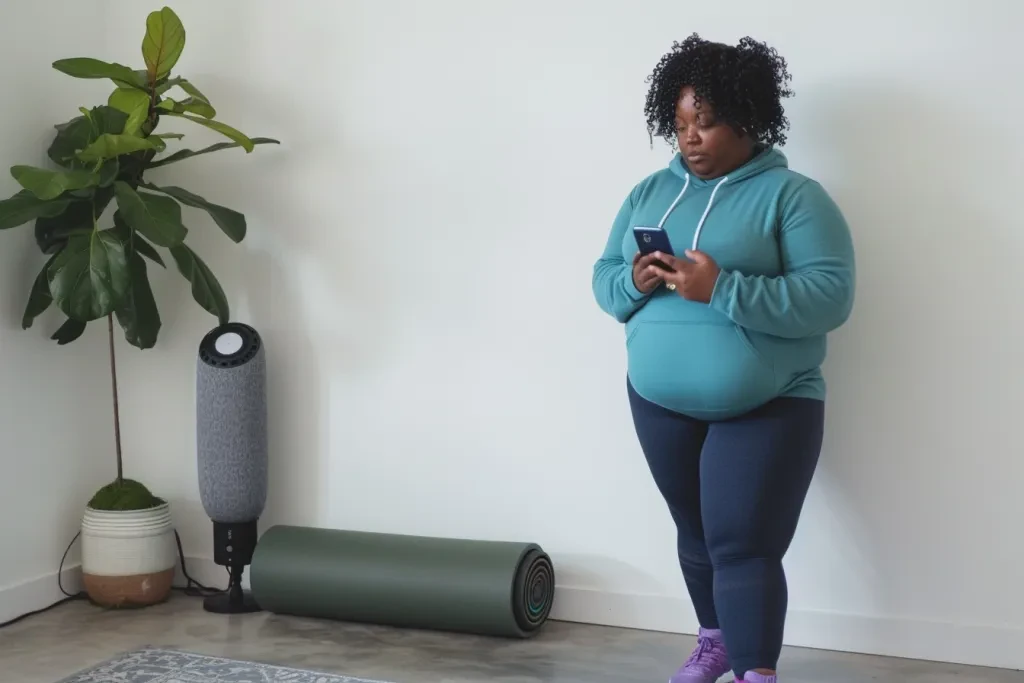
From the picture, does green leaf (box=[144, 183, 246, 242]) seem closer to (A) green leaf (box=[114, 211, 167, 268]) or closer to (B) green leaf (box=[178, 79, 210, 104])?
(A) green leaf (box=[114, 211, 167, 268])

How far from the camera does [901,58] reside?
8.07 feet

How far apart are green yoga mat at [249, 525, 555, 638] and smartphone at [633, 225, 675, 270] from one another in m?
0.95

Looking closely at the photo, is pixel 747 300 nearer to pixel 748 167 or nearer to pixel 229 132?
pixel 748 167

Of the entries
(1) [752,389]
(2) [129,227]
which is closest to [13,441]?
(2) [129,227]

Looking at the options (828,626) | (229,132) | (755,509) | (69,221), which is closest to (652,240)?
(755,509)

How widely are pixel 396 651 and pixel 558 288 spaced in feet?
3.40

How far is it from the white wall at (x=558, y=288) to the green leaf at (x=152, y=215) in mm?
428

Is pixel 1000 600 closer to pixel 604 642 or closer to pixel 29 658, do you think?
pixel 604 642

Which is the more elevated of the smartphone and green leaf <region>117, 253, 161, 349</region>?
the smartphone

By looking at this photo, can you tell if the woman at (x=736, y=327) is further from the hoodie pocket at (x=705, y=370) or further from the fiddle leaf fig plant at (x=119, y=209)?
the fiddle leaf fig plant at (x=119, y=209)

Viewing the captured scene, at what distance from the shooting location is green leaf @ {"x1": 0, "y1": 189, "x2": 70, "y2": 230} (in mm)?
2648

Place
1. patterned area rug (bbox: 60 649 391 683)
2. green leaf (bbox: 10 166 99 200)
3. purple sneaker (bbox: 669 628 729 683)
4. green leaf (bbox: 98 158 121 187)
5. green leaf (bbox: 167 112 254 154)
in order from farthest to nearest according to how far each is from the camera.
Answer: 1. green leaf (bbox: 167 112 254 154)
2. green leaf (bbox: 98 158 121 187)
3. green leaf (bbox: 10 166 99 200)
4. patterned area rug (bbox: 60 649 391 683)
5. purple sneaker (bbox: 669 628 729 683)

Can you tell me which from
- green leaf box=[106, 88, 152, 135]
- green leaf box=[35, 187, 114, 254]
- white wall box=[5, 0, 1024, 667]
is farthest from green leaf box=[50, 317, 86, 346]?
green leaf box=[106, 88, 152, 135]

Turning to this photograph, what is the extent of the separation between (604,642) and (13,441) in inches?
68.2
